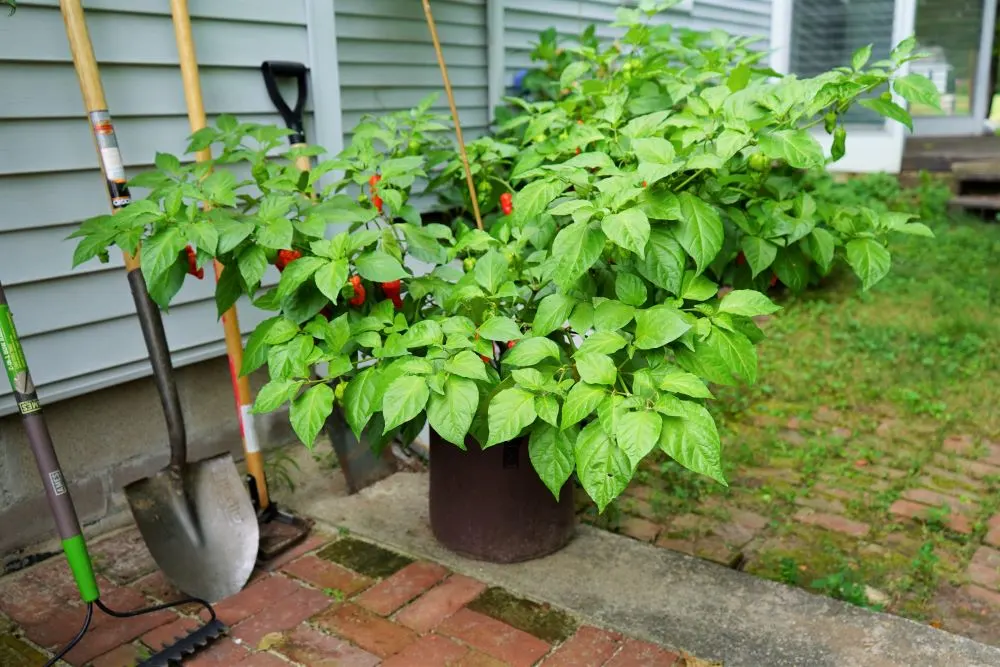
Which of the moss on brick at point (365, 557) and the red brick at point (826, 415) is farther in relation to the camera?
the red brick at point (826, 415)

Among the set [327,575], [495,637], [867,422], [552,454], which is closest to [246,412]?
[327,575]

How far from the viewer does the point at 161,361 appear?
233 centimetres

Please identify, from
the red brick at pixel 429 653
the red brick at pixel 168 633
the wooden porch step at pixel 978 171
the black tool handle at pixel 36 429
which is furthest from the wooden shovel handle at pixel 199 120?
the wooden porch step at pixel 978 171

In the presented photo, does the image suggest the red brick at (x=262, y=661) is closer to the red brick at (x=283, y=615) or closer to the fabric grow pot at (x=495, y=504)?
the red brick at (x=283, y=615)

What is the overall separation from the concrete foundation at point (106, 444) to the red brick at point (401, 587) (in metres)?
0.97

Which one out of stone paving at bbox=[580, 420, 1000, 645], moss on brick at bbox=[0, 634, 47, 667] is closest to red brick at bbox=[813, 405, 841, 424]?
stone paving at bbox=[580, 420, 1000, 645]

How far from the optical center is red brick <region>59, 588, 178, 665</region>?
201cm

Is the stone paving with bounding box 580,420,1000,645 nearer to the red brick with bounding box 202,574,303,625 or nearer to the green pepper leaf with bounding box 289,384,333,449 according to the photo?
the red brick with bounding box 202,574,303,625

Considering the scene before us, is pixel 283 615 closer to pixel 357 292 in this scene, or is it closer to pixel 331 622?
pixel 331 622

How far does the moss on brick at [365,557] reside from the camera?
7.65ft

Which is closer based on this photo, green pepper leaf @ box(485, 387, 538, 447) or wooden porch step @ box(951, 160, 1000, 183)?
green pepper leaf @ box(485, 387, 538, 447)

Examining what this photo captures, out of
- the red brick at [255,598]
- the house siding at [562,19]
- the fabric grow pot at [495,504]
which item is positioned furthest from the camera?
the house siding at [562,19]

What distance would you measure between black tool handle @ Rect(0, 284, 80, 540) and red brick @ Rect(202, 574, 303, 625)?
442mm

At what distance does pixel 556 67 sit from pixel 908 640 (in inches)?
120
